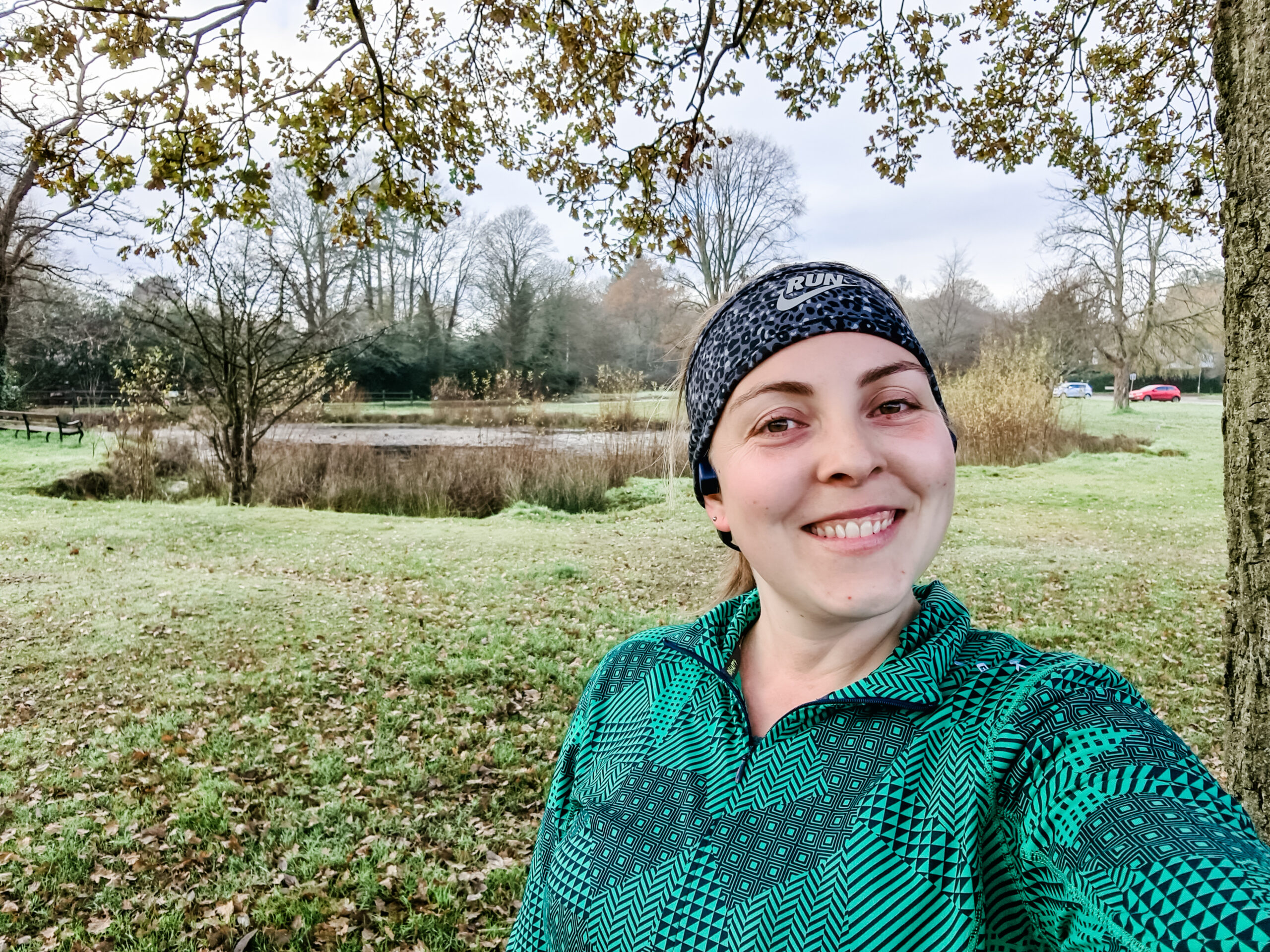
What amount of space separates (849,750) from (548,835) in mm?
620

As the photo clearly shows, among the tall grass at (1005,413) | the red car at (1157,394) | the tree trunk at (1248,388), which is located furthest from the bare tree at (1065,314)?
the tree trunk at (1248,388)

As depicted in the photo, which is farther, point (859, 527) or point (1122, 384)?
point (1122, 384)

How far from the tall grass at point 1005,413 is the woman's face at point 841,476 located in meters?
13.4

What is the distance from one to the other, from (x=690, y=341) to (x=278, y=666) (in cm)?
475

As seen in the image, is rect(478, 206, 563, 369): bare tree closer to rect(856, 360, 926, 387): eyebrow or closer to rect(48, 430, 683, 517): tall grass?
rect(48, 430, 683, 517): tall grass

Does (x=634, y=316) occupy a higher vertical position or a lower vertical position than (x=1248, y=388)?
higher

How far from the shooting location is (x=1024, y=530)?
895cm

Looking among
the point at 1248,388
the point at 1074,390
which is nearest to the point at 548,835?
the point at 1248,388

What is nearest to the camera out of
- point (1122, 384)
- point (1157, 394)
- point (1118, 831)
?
point (1118, 831)

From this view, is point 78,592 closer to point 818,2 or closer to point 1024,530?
point 818,2

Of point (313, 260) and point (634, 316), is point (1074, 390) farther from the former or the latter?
point (313, 260)

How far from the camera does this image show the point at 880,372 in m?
1.10

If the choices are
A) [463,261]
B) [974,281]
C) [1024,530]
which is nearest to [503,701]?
[1024,530]

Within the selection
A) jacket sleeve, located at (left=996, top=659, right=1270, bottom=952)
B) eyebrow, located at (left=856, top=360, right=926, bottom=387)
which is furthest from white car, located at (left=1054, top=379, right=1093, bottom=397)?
jacket sleeve, located at (left=996, top=659, right=1270, bottom=952)
